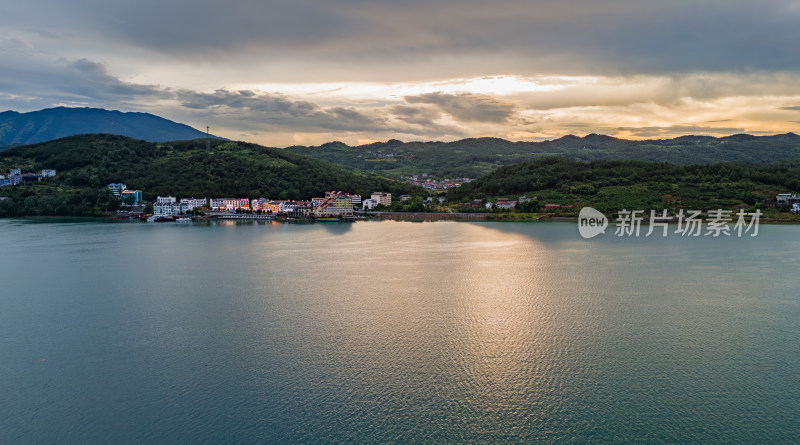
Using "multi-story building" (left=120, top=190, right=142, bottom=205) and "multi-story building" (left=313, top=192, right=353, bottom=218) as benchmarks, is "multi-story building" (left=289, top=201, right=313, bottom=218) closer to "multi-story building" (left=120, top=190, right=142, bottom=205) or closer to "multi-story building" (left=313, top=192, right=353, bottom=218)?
"multi-story building" (left=313, top=192, right=353, bottom=218)

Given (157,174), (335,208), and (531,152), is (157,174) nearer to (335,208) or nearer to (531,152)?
(335,208)

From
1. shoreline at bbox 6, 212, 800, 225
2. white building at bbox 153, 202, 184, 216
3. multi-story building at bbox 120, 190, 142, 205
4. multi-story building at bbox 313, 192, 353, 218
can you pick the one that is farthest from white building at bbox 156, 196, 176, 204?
multi-story building at bbox 313, 192, 353, 218

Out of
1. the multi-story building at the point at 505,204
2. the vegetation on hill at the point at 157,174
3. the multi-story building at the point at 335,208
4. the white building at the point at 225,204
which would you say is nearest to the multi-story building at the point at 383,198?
the vegetation on hill at the point at 157,174

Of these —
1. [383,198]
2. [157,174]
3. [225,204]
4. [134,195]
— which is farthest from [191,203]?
[383,198]

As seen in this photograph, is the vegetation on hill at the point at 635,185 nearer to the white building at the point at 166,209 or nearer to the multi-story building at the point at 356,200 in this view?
the multi-story building at the point at 356,200

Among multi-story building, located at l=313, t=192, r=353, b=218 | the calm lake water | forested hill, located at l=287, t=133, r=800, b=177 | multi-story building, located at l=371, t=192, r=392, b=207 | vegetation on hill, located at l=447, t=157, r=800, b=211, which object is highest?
forested hill, located at l=287, t=133, r=800, b=177

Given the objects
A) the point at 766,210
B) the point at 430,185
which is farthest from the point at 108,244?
the point at 430,185
